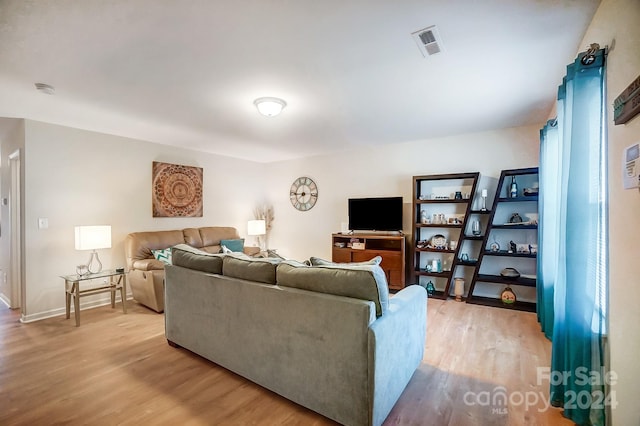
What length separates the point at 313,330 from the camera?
1701 millimetres

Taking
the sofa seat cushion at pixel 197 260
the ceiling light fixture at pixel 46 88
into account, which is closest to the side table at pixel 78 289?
the sofa seat cushion at pixel 197 260

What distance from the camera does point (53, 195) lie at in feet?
11.6

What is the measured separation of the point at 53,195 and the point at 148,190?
113 cm

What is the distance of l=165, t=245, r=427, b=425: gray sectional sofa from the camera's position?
1545mm

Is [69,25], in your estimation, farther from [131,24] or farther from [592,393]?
[592,393]

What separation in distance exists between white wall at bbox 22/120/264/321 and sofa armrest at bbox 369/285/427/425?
4159 millimetres

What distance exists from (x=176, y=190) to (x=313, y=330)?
4108 mm

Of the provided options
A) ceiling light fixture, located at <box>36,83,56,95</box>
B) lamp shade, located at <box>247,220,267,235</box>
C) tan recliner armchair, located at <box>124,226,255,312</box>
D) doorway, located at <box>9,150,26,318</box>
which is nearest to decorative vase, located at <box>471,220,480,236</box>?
lamp shade, located at <box>247,220,267,235</box>

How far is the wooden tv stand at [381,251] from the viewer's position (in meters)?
4.43

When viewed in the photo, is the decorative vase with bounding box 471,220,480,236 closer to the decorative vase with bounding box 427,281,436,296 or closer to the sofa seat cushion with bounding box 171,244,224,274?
the decorative vase with bounding box 427,281,436,296

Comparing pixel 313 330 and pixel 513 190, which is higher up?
pixel 513 190

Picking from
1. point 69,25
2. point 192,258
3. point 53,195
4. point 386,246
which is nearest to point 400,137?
point 386,246

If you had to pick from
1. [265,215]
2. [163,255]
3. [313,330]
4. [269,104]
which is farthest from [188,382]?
[265,215]

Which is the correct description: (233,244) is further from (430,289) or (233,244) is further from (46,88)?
(430,289)
